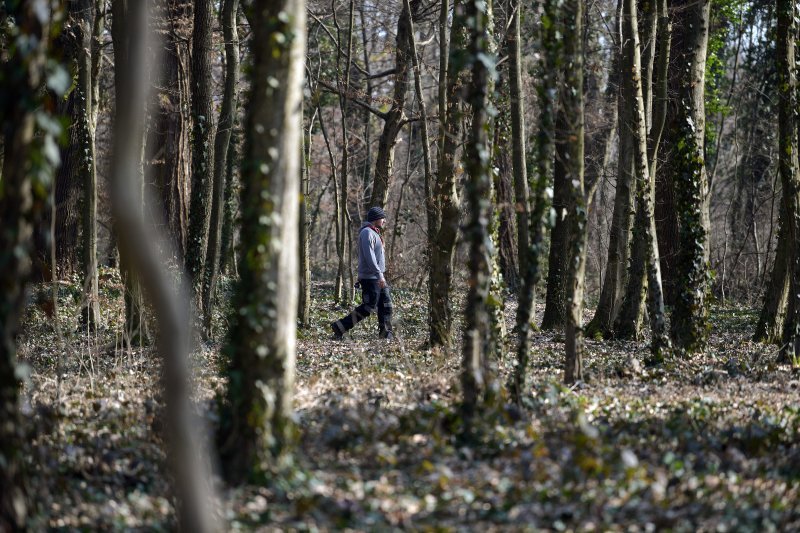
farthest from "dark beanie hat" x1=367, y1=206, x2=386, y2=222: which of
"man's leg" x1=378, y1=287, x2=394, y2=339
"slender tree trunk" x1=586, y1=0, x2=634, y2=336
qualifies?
"slender tree trunk" x1=586, y1=0, x2=634, y2=336

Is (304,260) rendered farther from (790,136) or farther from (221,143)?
(790,136)

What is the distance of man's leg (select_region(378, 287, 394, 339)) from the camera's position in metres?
15.4

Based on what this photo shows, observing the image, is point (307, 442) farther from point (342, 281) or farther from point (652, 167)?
point (342, 281)

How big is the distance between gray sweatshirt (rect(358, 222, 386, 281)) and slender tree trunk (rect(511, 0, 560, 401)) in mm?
6140

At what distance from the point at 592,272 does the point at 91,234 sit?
23224 millimetres

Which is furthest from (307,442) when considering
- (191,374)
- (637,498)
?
(191,374)

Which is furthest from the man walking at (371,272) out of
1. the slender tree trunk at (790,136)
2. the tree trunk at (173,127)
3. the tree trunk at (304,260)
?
the slender tree trunk at (790,136)

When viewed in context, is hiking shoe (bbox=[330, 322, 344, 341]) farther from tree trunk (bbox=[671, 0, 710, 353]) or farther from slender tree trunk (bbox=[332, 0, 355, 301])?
tree trunk (bbox=[671, 0, 710, 353])

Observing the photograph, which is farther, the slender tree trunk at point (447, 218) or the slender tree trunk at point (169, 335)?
the slender tree trunk at point (447, 218)

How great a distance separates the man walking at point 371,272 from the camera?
15.1 meters

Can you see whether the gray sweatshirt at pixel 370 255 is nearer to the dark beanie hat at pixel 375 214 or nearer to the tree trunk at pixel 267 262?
the dark beanie hat at pixel 375 214

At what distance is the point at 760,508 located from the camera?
19.5ft

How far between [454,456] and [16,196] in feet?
12.2

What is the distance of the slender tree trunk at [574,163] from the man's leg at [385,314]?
5754 millimetres
